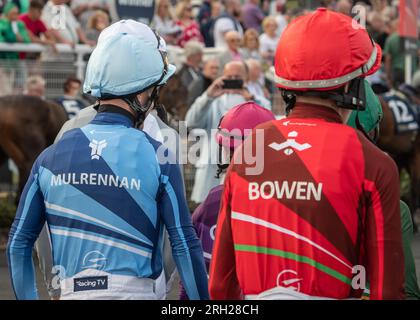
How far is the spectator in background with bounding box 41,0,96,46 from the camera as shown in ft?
50.1

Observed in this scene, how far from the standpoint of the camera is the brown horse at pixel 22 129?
1280 cm

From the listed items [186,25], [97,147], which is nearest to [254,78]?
[186,25]

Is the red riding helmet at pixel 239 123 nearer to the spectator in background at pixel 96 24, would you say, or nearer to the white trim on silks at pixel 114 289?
the white trim on silks at pixel 114 289

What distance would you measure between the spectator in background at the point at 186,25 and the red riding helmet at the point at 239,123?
40.1 ft

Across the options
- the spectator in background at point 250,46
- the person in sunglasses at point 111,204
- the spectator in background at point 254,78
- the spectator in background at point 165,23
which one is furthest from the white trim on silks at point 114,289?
the spectator in background at point 165,23

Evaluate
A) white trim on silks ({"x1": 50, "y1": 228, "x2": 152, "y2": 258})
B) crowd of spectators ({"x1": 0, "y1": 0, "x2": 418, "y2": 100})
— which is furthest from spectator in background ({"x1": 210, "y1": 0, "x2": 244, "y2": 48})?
white trim on silks ({"x1": 50, "y1": 228, "x2": 152, "y2": 258})

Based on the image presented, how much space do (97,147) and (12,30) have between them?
35.9 feet

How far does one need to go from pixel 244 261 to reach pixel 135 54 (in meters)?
1.01

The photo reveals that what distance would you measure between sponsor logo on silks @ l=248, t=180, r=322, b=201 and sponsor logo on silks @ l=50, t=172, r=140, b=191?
0.62 metres

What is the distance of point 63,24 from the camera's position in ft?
50.2

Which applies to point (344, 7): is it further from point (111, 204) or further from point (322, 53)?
point (322, 53)

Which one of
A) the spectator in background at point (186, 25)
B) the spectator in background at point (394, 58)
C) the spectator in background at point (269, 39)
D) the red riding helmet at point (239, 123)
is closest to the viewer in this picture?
the red riding helmet at point (239, 123)

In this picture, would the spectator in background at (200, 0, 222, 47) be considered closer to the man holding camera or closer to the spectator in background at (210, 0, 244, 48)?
Result: the spectator in background at (210, 0, 244, 48)

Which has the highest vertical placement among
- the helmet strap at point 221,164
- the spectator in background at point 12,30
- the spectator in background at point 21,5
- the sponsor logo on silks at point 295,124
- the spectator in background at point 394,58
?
the sponsor logo on silks at point 295,124
